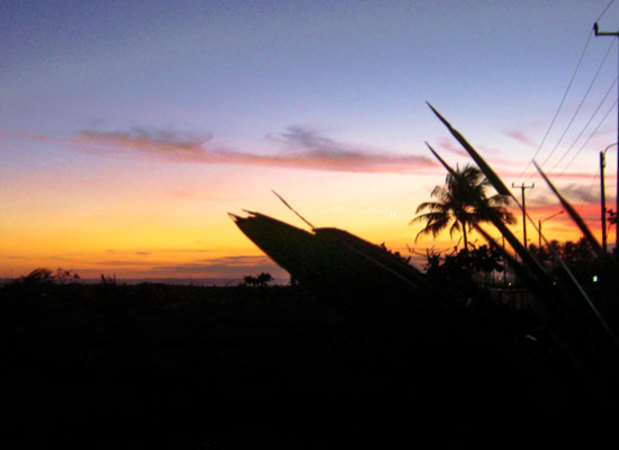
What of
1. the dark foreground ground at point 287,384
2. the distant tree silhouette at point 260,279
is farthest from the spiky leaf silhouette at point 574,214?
the distant tree silhouette at point 260,279

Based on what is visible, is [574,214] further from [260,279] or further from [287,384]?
[260,279]

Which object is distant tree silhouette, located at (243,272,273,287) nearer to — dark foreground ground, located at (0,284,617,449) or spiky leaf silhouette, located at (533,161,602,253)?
dark foreground ground, located at (0,284,617,449)

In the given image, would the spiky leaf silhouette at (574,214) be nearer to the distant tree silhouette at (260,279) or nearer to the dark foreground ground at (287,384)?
the dark foreground ground at (287,384)

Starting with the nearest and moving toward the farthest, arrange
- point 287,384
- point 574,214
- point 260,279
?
point 574,214
point 287,384
point 260,279

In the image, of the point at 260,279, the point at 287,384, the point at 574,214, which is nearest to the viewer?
the point at 574,214

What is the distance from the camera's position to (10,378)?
965 cm

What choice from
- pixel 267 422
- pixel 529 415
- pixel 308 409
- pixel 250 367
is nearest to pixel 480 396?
pixel 529 415

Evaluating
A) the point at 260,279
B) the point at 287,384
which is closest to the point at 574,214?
the point at 287,384

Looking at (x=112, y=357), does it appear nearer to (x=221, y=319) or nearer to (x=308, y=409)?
(x=308, y=409)

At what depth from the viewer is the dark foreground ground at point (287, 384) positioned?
85cm

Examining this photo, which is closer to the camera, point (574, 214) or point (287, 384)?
point (574, 214)

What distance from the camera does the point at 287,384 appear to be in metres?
8.83

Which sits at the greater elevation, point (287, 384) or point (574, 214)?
point (574, 214)

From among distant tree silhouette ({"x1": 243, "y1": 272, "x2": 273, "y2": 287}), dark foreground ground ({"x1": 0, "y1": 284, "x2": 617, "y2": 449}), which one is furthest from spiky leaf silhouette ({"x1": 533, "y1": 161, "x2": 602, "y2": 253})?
distant tree silhouette ({"x1": 243, "y1": 272, "x2": 273, "y2": 287})
